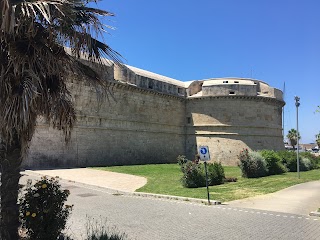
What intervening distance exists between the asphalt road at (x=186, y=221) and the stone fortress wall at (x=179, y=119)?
1943 centimetres

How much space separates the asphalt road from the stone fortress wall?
19.4 metres

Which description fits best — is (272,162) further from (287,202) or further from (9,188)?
(9,188)

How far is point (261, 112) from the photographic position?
135 feet

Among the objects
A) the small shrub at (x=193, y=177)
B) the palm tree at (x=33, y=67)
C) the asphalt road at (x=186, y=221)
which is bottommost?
the asphalt road at (x=186, y=221)

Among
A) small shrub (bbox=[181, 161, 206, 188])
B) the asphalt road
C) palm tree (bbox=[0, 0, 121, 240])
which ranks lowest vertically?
the asphalt road

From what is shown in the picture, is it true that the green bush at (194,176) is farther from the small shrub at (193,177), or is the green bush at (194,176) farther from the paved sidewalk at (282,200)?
the paved sidewalk at (282,200)

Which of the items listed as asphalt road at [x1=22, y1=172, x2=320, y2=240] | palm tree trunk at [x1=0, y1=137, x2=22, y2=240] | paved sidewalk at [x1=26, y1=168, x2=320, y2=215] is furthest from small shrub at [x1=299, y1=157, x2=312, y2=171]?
palm tree trunk at [x1=0, y1=137, x2=22, y2=240]

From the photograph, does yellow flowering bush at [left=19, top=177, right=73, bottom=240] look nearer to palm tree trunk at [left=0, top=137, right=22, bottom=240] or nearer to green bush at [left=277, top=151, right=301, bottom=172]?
palm tree trunk at [left=0, top=137, right=22, bottom=240]

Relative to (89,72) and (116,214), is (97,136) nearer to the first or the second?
(116,214)

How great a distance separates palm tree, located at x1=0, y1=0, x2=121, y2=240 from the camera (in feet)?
15.1

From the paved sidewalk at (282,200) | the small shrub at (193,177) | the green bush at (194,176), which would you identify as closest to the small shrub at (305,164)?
the paved sidewalk at (282,200)

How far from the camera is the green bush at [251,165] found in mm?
21188

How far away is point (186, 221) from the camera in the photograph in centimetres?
876

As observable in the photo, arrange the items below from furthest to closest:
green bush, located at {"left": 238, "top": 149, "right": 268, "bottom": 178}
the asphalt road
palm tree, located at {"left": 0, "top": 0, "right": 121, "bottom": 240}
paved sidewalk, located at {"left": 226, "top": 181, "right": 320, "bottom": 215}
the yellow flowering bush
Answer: green bush, located at {"left": 238, "top": 149, "right": 268, "bottom": 178}
paved sidewalk, located at {"left": 226, "top": 181, "right": 320, "bottom": 215}
the asphalt road
the yellow flowering bush
palm tree, located at {"left": 0, "top": 0, "right": 121, "bottom": 240}
